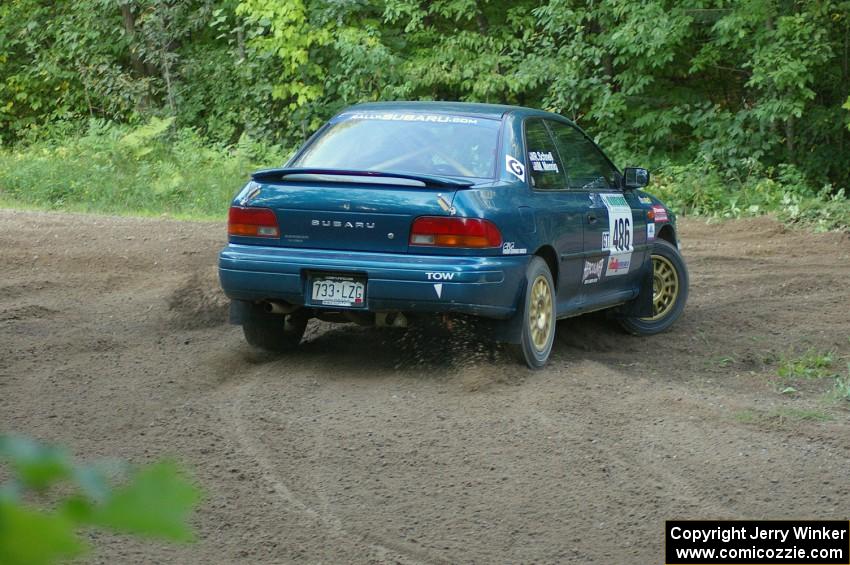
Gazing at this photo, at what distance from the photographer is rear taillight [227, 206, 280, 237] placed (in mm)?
6855

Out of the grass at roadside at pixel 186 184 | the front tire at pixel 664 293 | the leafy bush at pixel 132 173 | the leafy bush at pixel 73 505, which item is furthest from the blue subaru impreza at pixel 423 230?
the leafy bush at pixel 132 173

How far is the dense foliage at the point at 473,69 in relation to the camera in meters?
19.2

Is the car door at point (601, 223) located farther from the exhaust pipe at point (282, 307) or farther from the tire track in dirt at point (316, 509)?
the tire track in dirt at point (316, 509)

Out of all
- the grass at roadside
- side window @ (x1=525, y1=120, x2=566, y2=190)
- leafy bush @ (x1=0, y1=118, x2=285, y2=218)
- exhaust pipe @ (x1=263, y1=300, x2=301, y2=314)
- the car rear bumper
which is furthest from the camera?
leafy bush @ (x1=0, y1=118, x2=285, y2=218)

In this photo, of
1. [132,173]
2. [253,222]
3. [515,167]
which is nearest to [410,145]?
[515,167]

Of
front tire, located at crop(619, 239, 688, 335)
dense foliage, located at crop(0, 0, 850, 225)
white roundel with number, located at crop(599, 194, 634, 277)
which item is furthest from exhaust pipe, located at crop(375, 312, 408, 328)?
dense foliage, located at crop(0, 0, 850, 225)

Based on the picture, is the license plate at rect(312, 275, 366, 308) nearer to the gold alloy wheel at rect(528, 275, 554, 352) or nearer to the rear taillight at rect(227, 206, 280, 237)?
the rear taillight at rect(227, 206, 280, 237)

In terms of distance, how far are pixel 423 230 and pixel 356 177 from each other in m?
0.52

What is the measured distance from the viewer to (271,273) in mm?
6734

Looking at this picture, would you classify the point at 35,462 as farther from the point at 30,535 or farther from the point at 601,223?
the point at 601,223

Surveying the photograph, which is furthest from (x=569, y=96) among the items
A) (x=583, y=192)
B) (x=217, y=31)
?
(x=583, y=192)

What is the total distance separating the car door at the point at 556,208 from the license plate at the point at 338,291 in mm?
1176

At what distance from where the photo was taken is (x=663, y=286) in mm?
9203

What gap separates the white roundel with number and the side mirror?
12 centimetres
